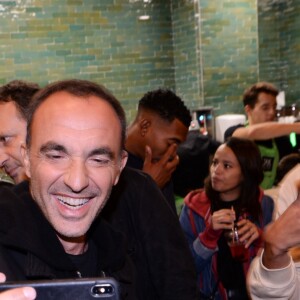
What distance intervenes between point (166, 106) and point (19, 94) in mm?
1031

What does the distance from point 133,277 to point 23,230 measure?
0.31 m

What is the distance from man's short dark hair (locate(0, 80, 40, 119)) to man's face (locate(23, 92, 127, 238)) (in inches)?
23.7

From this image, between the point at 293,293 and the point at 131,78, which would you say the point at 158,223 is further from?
the point at 131,78

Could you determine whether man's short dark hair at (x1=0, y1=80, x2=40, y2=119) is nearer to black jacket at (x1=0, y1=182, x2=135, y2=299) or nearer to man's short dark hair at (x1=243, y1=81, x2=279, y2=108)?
black jacket at (x1=0, y1=182, x2=135, y2=299)

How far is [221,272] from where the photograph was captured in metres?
2.80

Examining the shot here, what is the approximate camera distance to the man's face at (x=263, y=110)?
15.6 ft

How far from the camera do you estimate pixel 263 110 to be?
4766 millimetres

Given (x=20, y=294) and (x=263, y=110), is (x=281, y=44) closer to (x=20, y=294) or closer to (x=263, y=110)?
(x=263, y=110)

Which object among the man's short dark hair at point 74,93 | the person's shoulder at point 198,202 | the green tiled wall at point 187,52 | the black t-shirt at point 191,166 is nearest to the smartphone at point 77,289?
the man's short dark hair at point 74,93

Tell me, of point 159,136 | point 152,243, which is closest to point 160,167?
point 159,136

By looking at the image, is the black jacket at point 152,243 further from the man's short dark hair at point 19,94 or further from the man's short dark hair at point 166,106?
the man's short dark hair at point 166,106

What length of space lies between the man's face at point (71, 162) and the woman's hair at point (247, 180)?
177 cm

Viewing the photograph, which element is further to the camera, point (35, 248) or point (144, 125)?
point (144, 125)

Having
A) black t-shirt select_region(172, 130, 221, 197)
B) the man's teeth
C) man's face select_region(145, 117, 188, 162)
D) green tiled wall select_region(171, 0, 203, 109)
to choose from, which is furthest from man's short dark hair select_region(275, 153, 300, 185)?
the man's teeth
